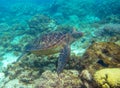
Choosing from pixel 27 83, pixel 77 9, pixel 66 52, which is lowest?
pixel 27 83

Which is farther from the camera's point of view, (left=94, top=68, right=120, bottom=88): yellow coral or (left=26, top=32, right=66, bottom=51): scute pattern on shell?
(left=26, top=32, right=66, bottom=51): scute pattern on shell

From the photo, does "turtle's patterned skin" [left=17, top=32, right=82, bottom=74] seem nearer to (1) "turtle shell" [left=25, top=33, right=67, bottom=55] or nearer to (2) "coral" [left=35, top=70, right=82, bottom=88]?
(1) "turtle shell" [left=25, top=33, right=67, bottom=55]

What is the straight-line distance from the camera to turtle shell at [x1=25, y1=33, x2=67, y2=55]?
7.06 m

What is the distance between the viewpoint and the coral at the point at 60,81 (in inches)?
215

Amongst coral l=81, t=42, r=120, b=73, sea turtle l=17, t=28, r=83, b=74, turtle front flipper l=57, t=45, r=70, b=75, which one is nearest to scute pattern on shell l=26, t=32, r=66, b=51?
sea turtle l=17, t=28, r=83, b=74

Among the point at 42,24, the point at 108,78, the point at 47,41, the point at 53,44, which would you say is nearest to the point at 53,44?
the point at 53,44

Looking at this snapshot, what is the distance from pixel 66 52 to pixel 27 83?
1.81 m

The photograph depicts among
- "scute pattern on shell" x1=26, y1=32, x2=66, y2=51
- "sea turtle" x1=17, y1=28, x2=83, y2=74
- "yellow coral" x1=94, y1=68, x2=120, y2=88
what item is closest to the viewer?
"yellow coral" x1=94, y1=68, x2=120, y2=88

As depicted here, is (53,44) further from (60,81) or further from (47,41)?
(60,81)

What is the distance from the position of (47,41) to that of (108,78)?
3.58 m

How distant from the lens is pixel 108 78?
14.2 feet

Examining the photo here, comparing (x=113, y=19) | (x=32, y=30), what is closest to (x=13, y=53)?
(x=32, y=30)

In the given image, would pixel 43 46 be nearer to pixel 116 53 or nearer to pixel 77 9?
pixel 116 53

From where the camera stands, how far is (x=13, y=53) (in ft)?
33.4
